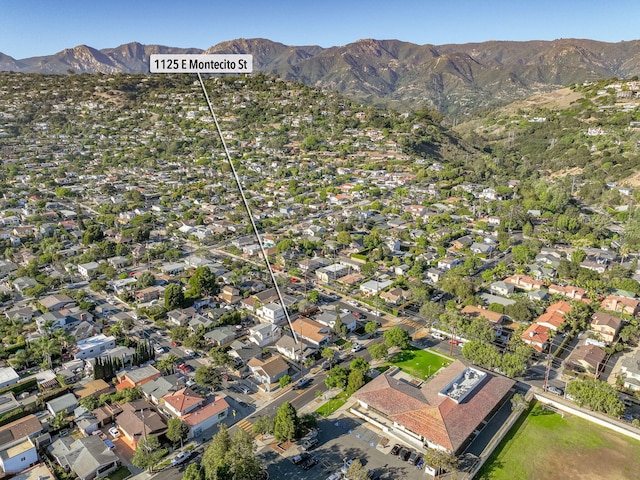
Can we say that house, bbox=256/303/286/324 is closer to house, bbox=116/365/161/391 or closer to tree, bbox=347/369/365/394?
house, bbox=116/365/161/391

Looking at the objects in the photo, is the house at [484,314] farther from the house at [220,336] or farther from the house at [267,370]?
the house at [220,336]

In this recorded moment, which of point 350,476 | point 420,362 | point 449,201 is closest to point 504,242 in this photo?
point 449,201

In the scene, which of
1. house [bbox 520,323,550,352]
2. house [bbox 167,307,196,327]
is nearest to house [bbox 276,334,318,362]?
house [bbox 167,307,196,327]

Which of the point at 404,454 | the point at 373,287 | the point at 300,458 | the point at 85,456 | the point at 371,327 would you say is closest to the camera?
the point at 85,456

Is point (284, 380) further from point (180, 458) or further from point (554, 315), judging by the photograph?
point (554, 315)

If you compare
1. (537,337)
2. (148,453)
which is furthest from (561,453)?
(148,453)

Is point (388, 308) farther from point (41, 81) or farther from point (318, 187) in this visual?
point (41, 81)
